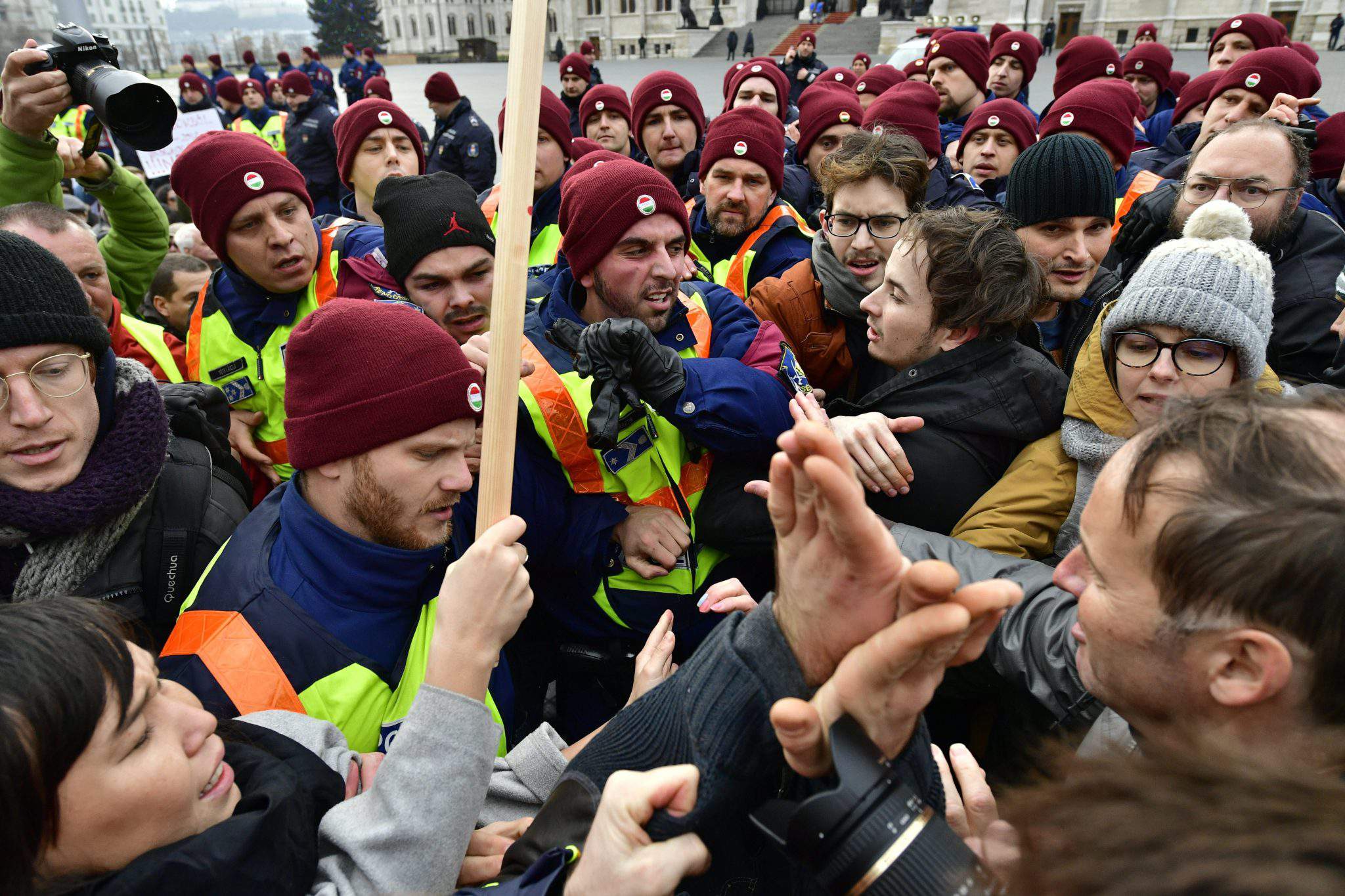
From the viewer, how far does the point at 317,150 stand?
8.78 metres

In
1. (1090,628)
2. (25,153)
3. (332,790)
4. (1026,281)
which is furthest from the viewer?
(25,153)

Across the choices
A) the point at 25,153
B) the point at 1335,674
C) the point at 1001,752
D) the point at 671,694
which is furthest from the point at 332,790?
the point at 25,153

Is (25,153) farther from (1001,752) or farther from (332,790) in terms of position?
(1001,752)

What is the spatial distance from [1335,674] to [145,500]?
95.9 inches

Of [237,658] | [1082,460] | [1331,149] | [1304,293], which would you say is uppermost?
[1331,149]

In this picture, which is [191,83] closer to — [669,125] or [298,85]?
[298,85]

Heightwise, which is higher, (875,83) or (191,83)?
(191,83)

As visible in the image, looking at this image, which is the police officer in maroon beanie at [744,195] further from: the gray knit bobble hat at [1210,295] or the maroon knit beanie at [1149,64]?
the maroon knit beanie at [1149,64]

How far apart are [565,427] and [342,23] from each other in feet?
232

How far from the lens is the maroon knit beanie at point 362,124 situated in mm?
4828

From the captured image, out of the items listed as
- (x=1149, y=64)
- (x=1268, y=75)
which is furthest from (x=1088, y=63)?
(x=1268, y=75)

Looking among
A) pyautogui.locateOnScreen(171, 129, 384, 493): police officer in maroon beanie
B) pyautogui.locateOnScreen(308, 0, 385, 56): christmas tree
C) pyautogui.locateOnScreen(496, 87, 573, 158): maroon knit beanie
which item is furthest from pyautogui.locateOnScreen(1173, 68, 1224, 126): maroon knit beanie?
pyautogui.locateOnScreen(308, 0, 385, 56): christmas tree

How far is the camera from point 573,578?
2.52 metres

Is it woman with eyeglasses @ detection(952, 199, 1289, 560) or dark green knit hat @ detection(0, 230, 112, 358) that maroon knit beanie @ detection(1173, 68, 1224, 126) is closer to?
woman with eyeglasses @ detection(952, 199, 1289, 560)
